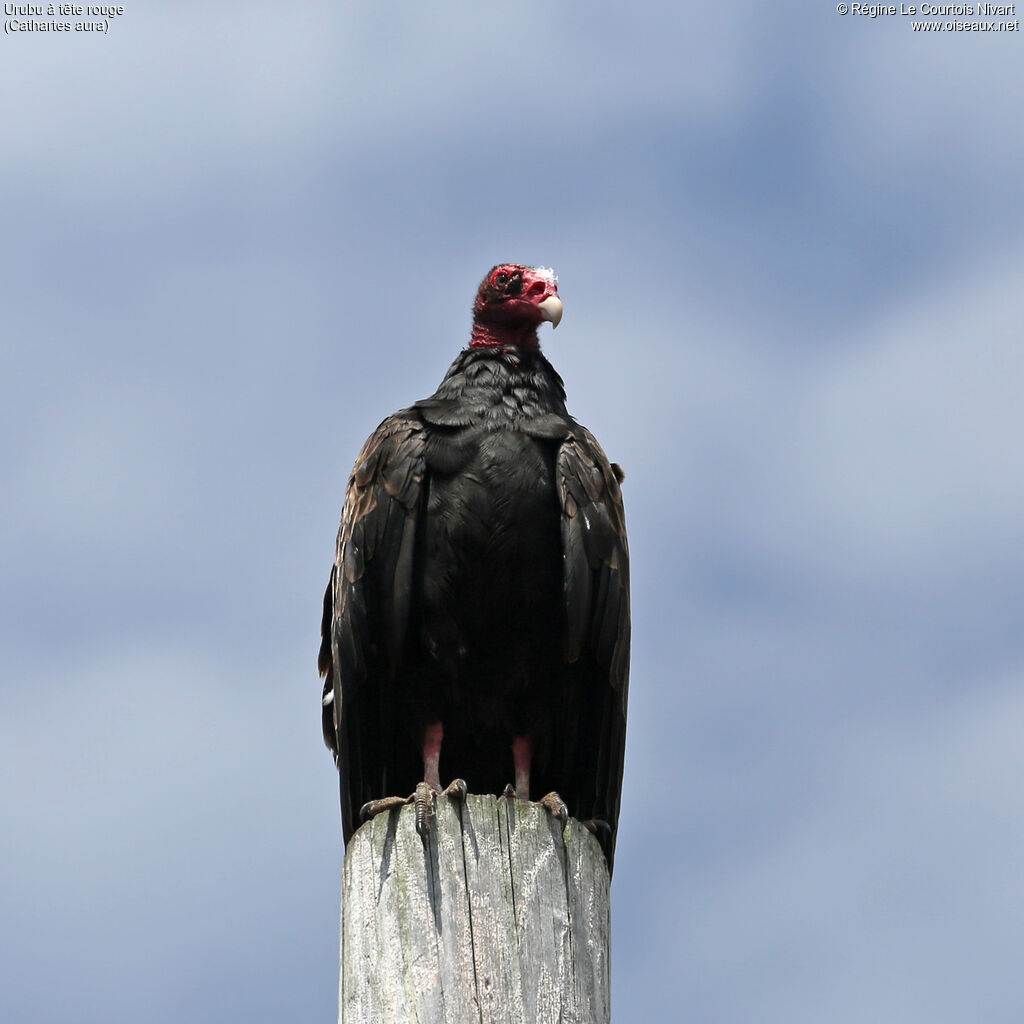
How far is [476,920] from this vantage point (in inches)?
127

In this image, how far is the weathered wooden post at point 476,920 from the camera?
3.14 meters

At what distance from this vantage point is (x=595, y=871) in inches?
138

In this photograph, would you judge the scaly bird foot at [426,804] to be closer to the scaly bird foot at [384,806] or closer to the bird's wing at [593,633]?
the scaly bird foot at [384,806]

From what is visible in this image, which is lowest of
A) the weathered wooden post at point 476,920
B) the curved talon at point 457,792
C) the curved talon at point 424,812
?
the weathered wooden post at point 476,920

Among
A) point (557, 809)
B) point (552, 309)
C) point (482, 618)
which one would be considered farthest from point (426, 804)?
point (552, 309)

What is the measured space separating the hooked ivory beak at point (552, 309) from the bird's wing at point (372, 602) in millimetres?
896

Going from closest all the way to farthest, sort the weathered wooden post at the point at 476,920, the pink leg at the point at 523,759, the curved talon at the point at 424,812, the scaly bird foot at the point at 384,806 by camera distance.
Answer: the weathered wooden post at the point at 476,920 < the curved talon at the point at 424,812 < the scaly bird foot at the point at 384,806 < the pink leg at the point at 523,759

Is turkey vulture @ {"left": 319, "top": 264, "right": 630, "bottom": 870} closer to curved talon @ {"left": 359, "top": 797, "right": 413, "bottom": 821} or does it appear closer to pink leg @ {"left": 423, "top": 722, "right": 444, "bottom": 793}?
pink leg @ {"left": 423, "top": 722, "right": 444, "bottom": 793}

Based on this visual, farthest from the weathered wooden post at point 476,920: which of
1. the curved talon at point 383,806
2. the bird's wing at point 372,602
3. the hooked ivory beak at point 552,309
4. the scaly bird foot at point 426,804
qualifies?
the hooked ivory beak at point 552,309

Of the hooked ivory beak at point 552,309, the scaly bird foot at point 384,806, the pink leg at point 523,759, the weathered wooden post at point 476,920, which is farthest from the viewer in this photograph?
the hooked ivory beak at point 552,309

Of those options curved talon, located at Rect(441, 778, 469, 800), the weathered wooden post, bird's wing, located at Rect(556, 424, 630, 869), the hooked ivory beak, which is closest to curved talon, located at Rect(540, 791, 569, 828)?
the weathered wooden post

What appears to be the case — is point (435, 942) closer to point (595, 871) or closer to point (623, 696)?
point (595, 871)

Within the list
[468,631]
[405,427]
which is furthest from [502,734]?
[405,427]

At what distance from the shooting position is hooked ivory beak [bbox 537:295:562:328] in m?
5.93
